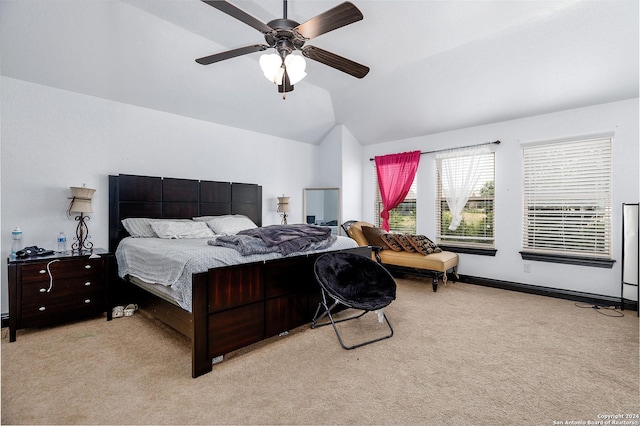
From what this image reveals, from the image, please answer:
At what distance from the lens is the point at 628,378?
6.55ft

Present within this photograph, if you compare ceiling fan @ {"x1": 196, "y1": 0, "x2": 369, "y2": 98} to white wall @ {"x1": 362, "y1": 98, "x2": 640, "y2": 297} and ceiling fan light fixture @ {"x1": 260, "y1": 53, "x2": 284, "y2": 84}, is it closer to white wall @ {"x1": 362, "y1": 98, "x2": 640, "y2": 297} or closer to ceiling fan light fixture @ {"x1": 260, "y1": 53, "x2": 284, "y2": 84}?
ceiling fan light fixture @ {"x1": 260, "y1": 53, "x2": 284, "y2": 84}

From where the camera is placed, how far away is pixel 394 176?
5.52m

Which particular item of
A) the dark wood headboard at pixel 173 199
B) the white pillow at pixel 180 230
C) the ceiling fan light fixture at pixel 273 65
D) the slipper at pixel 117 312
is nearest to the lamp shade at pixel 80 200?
the dark wood headboard at pixel 173 199

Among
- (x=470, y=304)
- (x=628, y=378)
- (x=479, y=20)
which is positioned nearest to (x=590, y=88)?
(x=479, y=20)

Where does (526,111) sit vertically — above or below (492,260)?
above

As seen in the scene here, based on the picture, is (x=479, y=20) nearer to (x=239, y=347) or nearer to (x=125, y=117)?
(x=239, y=347)

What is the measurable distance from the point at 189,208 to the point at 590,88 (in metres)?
5.24

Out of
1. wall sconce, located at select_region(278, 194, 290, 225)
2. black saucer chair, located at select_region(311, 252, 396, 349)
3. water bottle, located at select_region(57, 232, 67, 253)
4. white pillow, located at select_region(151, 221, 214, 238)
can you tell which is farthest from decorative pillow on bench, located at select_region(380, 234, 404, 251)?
water bottle, located at select_region(57, 232, 67, 253)

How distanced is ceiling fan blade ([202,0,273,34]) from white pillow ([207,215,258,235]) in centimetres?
249

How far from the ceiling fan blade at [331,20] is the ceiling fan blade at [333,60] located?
178mm

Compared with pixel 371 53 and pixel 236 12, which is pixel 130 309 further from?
pixel 371 53

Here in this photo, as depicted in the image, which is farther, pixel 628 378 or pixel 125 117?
pixel 125 117

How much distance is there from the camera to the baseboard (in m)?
3.51

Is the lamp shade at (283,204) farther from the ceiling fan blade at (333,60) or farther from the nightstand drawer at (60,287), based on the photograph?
the ceiling fan blade at (333,60)
